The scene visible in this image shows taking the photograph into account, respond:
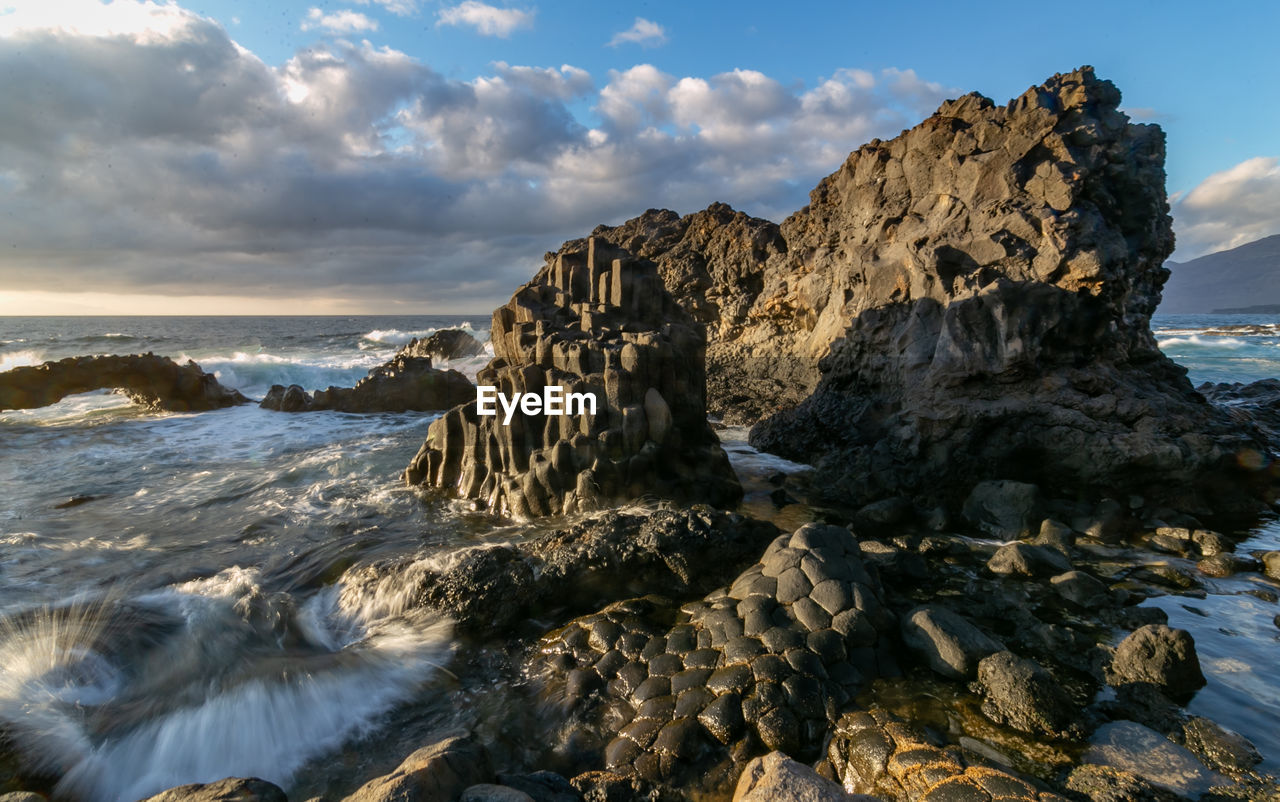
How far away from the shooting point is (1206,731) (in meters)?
3.95

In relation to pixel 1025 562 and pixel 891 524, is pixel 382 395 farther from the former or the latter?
pixel 1025 562

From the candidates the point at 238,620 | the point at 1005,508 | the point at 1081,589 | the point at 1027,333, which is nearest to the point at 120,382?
the point at 238,620

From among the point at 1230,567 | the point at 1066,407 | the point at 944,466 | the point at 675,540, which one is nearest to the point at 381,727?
the point at 675,540

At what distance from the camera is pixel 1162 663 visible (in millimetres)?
4559

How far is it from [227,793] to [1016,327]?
11.0m

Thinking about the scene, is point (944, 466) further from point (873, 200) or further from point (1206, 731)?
point (873, 200)

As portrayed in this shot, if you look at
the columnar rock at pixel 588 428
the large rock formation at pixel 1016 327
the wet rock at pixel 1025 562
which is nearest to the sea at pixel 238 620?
the columnar rock at pixel 588 428

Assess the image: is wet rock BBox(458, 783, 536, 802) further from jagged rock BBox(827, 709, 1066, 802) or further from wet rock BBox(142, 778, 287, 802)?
jagged rock BBox(827, 709, 1066, 802)

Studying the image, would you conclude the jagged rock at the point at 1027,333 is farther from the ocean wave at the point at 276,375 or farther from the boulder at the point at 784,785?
the ocean wave at the point at 276,375

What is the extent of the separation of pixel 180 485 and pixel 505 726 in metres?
10.4

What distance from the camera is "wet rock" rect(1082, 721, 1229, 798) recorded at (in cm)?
351

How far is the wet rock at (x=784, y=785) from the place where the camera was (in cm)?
311

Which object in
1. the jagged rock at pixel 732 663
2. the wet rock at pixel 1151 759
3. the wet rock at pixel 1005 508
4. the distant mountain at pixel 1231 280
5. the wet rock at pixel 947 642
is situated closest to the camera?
the wet rock at pixel 1151 759

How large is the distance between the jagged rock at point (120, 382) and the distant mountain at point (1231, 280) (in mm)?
187682
